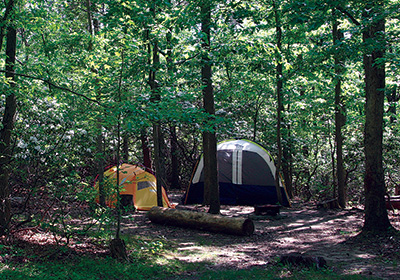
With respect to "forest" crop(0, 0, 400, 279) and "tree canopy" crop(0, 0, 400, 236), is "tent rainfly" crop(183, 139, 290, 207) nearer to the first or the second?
"tree canopy" crop(0, 0, 400, 236)

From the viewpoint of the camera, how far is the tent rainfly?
1434cm

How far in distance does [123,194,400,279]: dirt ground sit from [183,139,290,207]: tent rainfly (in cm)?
265

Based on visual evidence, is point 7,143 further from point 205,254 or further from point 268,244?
point 268,244

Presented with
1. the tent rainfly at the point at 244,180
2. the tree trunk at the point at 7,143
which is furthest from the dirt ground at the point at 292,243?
the tree trunk at the point at 7,143

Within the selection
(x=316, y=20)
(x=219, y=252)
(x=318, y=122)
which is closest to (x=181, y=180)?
(x=318, y=122)

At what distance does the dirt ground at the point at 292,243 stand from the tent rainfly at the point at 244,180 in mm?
2650

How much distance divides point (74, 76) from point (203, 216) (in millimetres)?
5142

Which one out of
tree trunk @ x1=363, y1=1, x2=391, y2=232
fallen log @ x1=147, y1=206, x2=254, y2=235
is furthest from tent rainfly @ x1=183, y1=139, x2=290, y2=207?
tree trunk @ x1=363, y1=1, x2=391, y2=232

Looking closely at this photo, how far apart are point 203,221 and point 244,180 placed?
219 inches

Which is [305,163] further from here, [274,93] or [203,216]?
[203,216]

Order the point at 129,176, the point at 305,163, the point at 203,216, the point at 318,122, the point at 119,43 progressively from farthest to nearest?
1. the point at 305,163
2. the point at 318,122
3. the point at 129,176
4. the point at 203,216
5. the point at 119,43

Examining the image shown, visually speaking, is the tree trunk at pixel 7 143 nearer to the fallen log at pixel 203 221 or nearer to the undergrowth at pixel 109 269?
the undergrowth at pixel 109 269

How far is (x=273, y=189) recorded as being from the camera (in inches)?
563

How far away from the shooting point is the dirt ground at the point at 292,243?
659 cm
